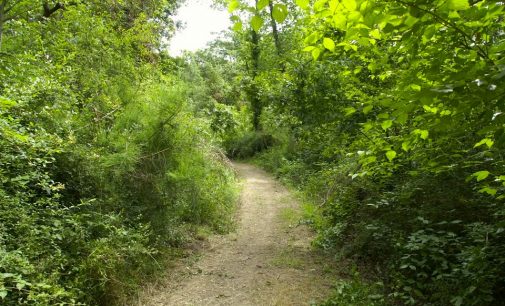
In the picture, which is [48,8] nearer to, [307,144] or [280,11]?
[307,144]

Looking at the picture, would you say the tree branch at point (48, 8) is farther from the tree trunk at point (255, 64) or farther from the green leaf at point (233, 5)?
the tree trunk at point (255, 64)

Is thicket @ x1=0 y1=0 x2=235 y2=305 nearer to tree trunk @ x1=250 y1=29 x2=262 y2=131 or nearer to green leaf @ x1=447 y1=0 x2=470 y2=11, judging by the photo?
green leaf @ x1=447 y1=0 x2=470 y2=11

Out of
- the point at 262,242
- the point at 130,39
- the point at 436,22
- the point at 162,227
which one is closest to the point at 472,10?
the point at 436,22

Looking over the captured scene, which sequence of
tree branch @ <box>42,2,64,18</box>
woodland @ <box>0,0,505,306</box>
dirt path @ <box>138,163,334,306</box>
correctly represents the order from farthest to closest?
tree branch @ <box>42,2,64,18</box>
dirt path @ <box>138,163,334,306</box>
woodland @ <box>0,0,505,306</box>

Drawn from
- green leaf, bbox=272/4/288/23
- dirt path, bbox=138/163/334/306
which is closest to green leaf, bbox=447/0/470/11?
green leaf, bbox=272/4/288/23

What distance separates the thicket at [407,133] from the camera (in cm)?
203

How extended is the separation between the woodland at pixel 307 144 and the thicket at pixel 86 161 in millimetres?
26

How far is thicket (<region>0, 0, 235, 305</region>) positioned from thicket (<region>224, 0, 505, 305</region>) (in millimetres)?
2610

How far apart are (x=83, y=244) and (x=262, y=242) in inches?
166

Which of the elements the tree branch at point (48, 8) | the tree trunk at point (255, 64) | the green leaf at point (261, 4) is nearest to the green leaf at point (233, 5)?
the green leaf at point (261, 4)

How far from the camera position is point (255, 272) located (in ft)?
20.6

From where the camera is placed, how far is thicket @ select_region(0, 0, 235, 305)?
4.15 metres

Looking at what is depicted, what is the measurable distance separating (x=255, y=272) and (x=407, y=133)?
3571mm

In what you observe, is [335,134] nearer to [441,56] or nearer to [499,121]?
[441,56]
